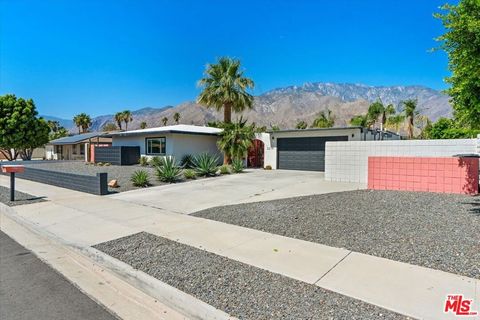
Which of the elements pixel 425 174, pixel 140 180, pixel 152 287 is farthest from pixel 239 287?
pixel 140 180

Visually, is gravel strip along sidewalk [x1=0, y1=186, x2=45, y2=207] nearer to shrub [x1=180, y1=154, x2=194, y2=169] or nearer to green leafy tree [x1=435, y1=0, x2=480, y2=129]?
shrub [x1=180, y1=154, x2=194, y2=169]

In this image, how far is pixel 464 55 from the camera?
20.7ft

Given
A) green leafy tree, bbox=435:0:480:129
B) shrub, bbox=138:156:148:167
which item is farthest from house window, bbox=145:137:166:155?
green leafy tree, bbox=435:0:480:129

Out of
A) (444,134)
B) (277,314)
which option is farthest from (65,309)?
(444,134)

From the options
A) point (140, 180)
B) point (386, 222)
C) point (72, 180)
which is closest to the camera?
point (386, 222)

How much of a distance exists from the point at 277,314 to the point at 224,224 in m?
4.05

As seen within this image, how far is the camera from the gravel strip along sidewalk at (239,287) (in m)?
3.41

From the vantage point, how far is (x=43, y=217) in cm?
876

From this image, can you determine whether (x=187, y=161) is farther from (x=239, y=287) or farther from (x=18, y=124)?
(x=18, y=124)

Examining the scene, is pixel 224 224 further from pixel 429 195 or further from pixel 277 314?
pixel 429 195

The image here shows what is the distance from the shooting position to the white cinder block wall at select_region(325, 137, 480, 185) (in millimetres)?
12164

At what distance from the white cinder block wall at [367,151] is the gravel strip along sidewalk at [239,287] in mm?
10768

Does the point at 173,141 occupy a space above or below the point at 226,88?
below

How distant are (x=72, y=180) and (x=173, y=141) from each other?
997cm
